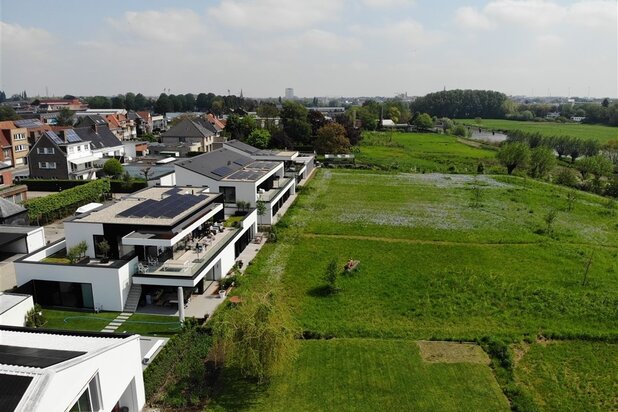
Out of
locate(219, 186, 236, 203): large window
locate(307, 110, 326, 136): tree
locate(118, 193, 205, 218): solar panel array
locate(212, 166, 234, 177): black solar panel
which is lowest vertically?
locate(219, 186, 236, 203): large window

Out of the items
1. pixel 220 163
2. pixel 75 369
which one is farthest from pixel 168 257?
pixel 220 163

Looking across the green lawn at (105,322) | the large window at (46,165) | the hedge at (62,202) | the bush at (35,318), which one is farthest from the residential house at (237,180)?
the large window at (46,165)

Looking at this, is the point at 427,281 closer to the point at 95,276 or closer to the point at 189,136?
the point at 95,276

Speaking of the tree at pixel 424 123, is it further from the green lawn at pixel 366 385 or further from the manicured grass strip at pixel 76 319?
the manicured grass strip at pixel 76 319

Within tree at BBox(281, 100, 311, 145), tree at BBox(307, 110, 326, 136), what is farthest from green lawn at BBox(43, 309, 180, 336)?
tree at BBox(307, 110, 326, 136)

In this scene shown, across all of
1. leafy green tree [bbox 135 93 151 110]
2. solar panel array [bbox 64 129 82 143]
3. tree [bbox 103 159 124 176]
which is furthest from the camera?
leafy green tree [bbox 135 93 151 110]

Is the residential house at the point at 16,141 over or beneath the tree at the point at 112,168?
over

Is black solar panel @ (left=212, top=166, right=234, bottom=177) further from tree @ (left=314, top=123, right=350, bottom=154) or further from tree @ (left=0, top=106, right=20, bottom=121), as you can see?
tree @ (left=0, top=106, right=20, bottom=121)
